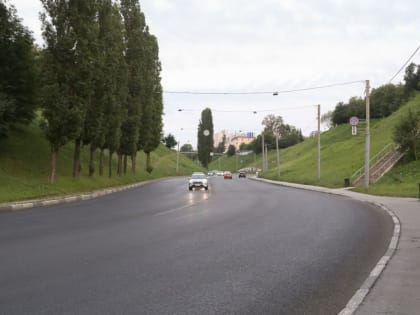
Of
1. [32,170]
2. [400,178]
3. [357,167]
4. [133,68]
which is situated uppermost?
[133,68]

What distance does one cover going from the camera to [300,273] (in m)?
7.31

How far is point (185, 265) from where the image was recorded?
7.81 metres

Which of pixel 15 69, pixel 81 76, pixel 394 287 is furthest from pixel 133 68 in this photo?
pixel 394 287

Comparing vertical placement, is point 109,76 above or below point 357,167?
above

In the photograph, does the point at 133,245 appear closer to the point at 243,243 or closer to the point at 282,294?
the point at 243,243

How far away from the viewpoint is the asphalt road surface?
18.5ft

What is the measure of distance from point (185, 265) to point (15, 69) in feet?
98.3

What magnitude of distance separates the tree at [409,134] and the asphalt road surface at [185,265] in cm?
2854

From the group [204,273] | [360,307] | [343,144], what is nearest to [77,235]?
[204,273]

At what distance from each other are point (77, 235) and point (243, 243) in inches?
161

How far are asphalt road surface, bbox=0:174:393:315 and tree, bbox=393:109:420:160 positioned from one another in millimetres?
28538

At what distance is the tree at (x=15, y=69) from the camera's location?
3139cm

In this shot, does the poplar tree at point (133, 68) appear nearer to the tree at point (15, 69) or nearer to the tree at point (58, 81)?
the tree at point (15, 69)

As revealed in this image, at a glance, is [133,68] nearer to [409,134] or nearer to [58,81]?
[58,81]
